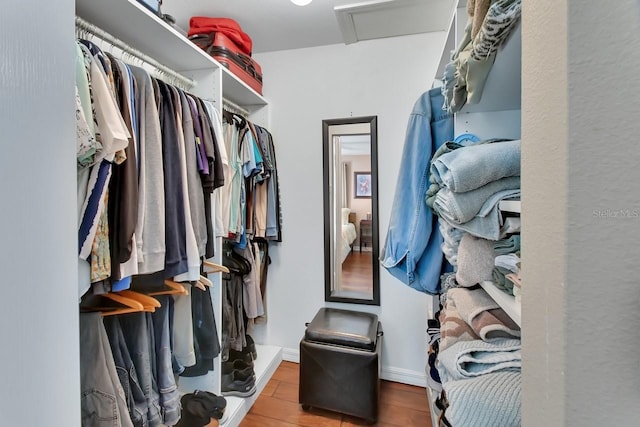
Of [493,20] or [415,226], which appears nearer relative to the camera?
[493,20]

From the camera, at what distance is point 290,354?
2.10m

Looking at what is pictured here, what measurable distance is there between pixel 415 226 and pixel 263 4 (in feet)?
4.76

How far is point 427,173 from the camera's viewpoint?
1.08 metres

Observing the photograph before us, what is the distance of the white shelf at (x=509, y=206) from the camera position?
56 centimetres

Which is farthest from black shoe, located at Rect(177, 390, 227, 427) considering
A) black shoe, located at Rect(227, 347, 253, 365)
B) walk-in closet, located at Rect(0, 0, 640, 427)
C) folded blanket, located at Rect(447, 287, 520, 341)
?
folded blanket, located at Rect(447, 287, 520, 341)

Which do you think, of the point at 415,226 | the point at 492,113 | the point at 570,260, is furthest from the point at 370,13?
the point at 570,260

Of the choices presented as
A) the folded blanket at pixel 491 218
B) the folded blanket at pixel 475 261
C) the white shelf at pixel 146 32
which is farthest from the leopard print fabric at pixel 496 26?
the white shelf at pixel 146 32

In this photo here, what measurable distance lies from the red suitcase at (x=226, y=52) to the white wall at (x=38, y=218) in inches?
47.1

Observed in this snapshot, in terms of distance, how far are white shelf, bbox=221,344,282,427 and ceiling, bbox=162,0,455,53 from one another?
2150mm

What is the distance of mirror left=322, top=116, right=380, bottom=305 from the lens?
193cm

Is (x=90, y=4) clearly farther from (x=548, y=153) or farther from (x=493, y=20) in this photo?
(x=548, y=153)

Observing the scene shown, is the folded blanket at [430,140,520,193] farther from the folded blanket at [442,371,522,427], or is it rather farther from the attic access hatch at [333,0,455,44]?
the attic access hatch at [333,0,455,44]

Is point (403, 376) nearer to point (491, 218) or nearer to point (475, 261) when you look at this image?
point (475, 261)

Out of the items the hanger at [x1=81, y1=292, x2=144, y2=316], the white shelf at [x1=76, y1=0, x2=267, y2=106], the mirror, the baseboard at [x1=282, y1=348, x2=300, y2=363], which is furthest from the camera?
the baseboard at [x1=282, y1=348, x2=300, y2=363]
